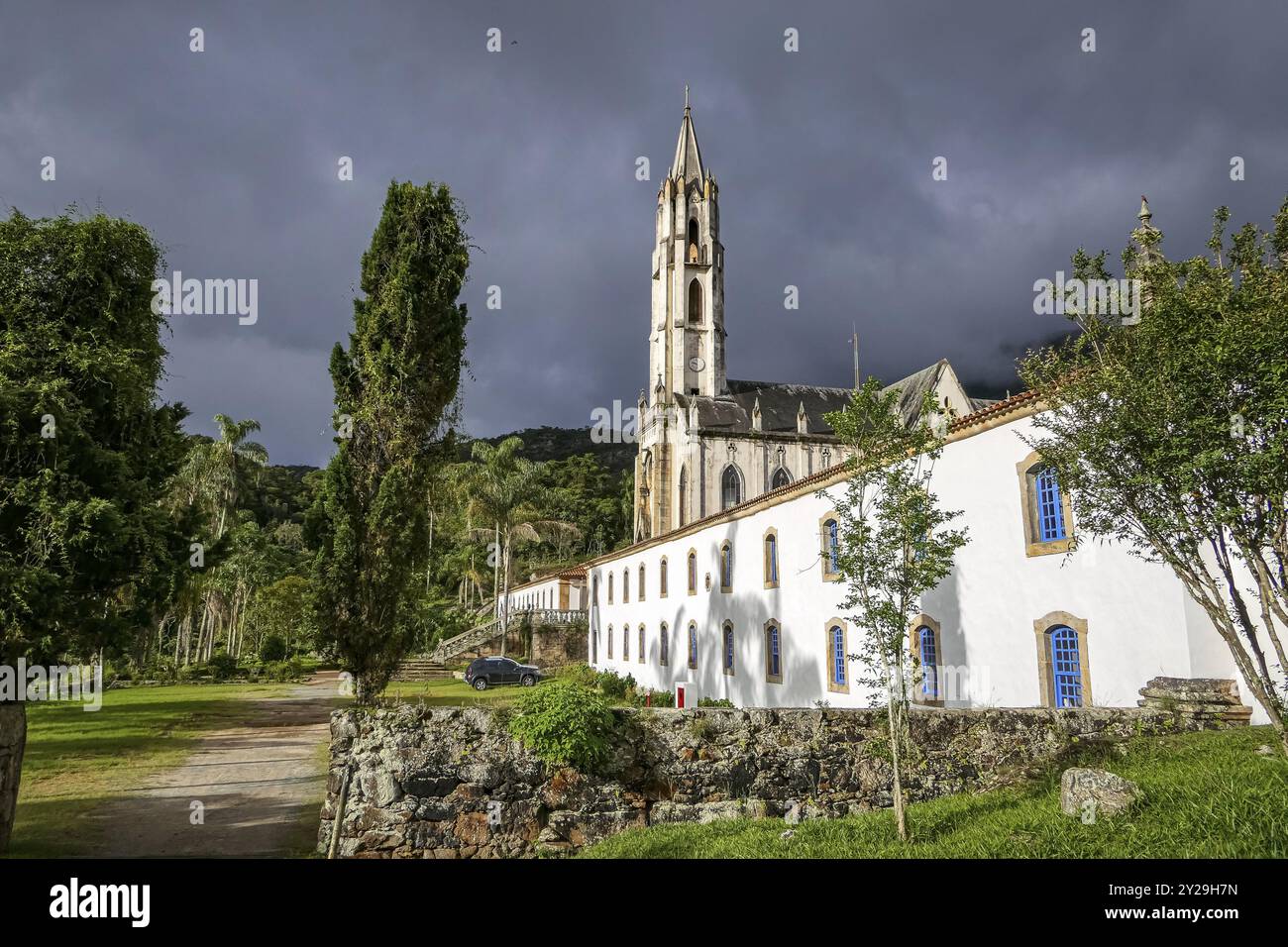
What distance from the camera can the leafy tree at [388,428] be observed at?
14219 mm

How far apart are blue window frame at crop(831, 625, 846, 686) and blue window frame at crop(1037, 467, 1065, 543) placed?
573 centimetres

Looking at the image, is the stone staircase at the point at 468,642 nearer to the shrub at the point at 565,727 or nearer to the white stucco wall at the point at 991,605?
the white stucco wall at the point at 991,605

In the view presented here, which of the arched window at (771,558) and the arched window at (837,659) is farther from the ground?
the arched window at (771,558)

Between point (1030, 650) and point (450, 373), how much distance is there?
43.6 feet

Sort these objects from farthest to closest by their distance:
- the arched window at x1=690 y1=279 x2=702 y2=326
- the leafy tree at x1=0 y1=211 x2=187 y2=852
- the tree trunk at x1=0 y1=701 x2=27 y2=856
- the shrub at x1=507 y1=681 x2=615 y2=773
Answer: the arched window at x1=690 y1=279 x2=702 y2=326
the shrub at x1=507 y1=681 x2=615 y2=773
the tree trunk at x1=0 y1=701 x2=27 y2=856
the leafy tree at x1=0 y1=211 x2=187 y2=852

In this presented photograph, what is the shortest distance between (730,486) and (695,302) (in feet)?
54.5

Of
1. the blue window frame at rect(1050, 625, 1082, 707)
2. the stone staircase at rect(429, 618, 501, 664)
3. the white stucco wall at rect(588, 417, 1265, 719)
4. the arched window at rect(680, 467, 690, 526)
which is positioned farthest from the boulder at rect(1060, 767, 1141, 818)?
the arched window at rect(680, 467, 690, 526)

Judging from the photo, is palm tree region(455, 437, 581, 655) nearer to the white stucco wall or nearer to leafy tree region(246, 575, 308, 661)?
leafy tree region(246, 575, 308, 661)

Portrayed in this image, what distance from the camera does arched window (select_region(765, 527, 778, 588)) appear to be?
69.7ft

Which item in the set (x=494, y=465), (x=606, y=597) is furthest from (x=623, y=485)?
(x=606, y=597)

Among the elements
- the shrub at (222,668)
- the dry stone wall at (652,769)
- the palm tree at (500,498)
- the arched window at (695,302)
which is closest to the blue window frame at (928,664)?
the dry stone wall at (652,769)

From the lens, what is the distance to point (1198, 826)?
6348mm

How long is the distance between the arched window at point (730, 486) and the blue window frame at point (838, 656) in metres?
28.4

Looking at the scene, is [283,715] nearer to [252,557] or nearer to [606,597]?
[606,597]
